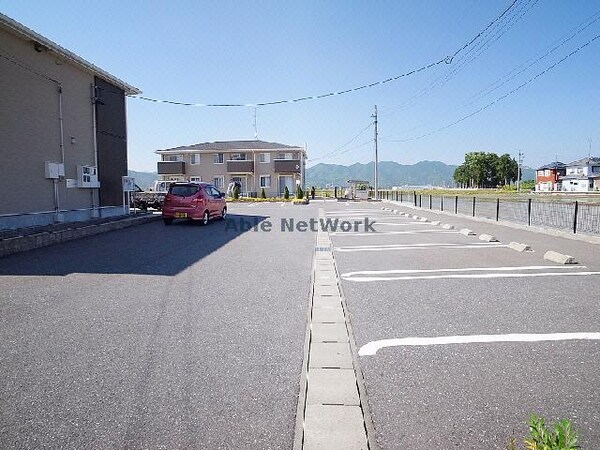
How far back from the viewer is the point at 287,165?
125 feet

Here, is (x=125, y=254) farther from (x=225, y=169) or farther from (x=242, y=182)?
(x=242, y=182)

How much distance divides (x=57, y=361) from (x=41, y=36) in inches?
441

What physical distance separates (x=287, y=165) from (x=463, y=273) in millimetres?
32745

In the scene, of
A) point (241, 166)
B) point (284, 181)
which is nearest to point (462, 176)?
point (284, 181)

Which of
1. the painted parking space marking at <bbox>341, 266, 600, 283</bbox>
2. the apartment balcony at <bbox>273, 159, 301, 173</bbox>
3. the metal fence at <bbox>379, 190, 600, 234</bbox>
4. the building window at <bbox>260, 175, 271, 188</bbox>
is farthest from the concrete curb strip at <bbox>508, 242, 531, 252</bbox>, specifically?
the building window at <bbox>260, 175, 271, 188</bbox>

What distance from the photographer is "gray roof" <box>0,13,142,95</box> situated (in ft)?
31.4

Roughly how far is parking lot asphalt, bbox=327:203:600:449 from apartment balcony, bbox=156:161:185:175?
34264 mm

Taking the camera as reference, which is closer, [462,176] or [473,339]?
[473,339]

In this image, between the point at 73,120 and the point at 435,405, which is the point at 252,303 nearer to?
the point at 435,405

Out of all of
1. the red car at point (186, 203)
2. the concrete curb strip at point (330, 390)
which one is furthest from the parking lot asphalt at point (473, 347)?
the red car at point (186, 203)

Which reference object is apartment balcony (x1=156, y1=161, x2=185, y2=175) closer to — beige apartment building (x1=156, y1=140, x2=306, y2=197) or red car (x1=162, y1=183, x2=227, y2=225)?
beige apartment building (x1=156, y1=140, x2=306, y2=197)

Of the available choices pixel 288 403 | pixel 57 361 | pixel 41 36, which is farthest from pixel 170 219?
pixel 288 403

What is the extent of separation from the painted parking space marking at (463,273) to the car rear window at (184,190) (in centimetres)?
873

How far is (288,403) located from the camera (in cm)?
247
